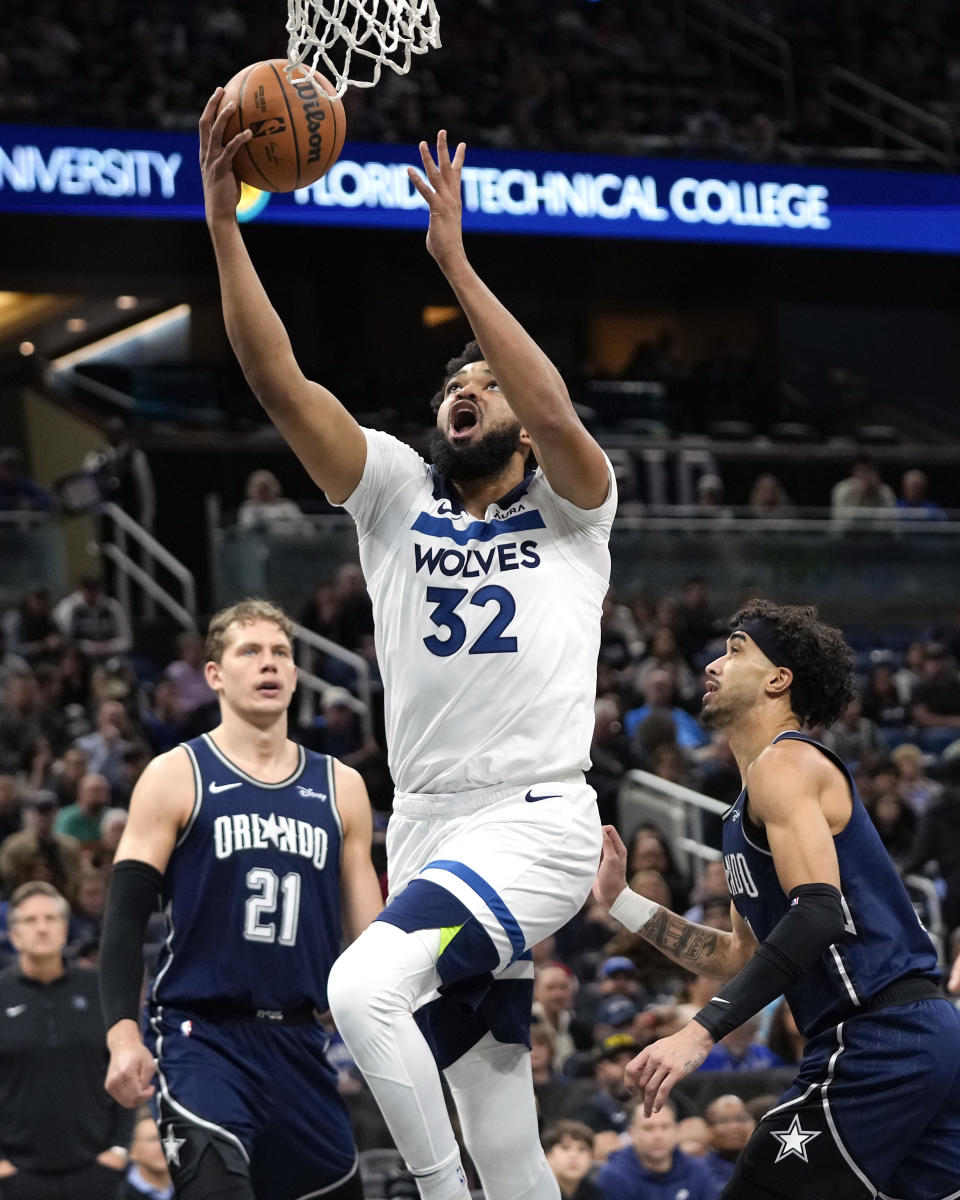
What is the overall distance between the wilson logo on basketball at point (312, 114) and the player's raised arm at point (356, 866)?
186 centimetres

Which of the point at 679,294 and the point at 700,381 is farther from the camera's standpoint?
the point at 679,294

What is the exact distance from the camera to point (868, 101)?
23.4m

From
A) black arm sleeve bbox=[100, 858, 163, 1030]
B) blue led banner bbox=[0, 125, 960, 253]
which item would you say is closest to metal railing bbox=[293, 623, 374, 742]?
blue led banner bbox=[0, 125, 960, 253]

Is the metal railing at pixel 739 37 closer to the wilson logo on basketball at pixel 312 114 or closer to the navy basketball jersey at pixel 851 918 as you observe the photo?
the wilson logo on basketball at pixel 312 114

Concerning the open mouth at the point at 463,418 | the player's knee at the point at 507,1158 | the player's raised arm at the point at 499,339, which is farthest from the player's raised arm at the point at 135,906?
the player's raised arm at the point at 499,339

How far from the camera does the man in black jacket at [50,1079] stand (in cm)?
755

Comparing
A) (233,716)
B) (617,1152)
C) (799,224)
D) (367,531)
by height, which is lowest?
(617,1152)

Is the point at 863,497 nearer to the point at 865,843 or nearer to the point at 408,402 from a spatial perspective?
the point at 408,402

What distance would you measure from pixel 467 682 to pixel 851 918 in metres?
1.16

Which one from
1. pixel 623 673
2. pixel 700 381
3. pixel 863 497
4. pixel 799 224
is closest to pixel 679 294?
pixel 700 381

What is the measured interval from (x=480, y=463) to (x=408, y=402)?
56.7ft

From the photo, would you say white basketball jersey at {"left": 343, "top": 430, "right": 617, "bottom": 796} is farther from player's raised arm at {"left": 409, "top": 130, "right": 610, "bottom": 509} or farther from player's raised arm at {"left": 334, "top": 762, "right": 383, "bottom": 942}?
player's raised arm at {"left": 334, "top": 762, "right": 383, "bottom": 942}

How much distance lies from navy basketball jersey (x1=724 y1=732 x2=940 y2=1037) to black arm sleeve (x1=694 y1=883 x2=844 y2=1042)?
230 millimetres

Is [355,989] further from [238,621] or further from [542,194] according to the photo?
[542,194]
